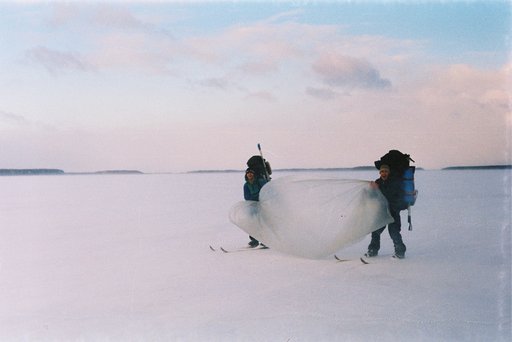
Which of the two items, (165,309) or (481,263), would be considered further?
(481,263)

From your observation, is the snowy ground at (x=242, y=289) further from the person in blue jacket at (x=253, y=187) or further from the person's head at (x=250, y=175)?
the person's head at (x=250, y=175)

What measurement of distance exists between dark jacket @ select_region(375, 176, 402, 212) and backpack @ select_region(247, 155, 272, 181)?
6.15 ft

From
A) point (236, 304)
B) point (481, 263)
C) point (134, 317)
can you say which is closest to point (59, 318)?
point (134, 317)

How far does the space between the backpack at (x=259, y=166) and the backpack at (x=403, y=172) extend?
6.16ft

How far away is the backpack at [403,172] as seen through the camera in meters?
6.93

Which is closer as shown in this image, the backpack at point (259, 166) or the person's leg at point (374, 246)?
the person's leg at point (374, 246)

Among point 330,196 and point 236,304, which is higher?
point 330,196

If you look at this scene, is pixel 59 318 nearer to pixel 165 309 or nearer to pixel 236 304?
pixel 165 309

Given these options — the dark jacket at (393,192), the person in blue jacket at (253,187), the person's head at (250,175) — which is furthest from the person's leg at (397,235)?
the person's head at (250,175)

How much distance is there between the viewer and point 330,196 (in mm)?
7203

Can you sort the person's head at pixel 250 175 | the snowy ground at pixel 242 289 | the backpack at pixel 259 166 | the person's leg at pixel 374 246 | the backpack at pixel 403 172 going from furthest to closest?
the backpack at pixel 259 166, the person's head at pixel 250 175, the person's leg at pixel 374 246, the backpack at pixel 403 172, the snowy ground at pixel 242 289

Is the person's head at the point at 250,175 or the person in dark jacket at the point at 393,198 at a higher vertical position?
the person's head at the point at 250,175

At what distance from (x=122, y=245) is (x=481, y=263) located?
16.7 feet

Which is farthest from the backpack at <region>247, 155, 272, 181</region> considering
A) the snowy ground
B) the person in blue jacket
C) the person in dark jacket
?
the person in dark jacket
